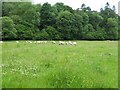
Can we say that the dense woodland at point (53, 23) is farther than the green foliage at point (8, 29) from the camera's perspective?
Yes

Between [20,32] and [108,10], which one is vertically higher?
[108,10]

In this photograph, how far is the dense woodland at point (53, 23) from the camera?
73250 mm

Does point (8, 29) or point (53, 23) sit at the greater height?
point (53, 23)

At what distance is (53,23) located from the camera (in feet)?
276

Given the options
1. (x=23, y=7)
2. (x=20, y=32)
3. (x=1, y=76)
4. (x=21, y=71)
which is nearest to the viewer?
(x=1, y=76)

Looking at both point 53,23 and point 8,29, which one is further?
point 53,23

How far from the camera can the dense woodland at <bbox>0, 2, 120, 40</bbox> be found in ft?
240

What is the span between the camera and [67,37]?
81.4 meters

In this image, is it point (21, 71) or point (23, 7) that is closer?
point (21, 71)

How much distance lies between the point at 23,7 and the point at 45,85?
231 feet

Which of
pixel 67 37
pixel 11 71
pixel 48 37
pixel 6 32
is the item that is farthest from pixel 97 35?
pixel 11 71

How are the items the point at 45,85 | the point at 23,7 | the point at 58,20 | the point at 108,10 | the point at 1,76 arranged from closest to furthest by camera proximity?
the point at 45,85 → the point at 1,76 → the point at 23,7 → the point at 58,20 → the point at 108,10

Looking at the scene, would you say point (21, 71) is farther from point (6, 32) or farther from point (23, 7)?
point (23, 7)

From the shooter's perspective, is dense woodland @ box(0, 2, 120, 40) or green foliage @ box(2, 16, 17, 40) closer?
green foliage @ box(2, 16, 17, 40)
